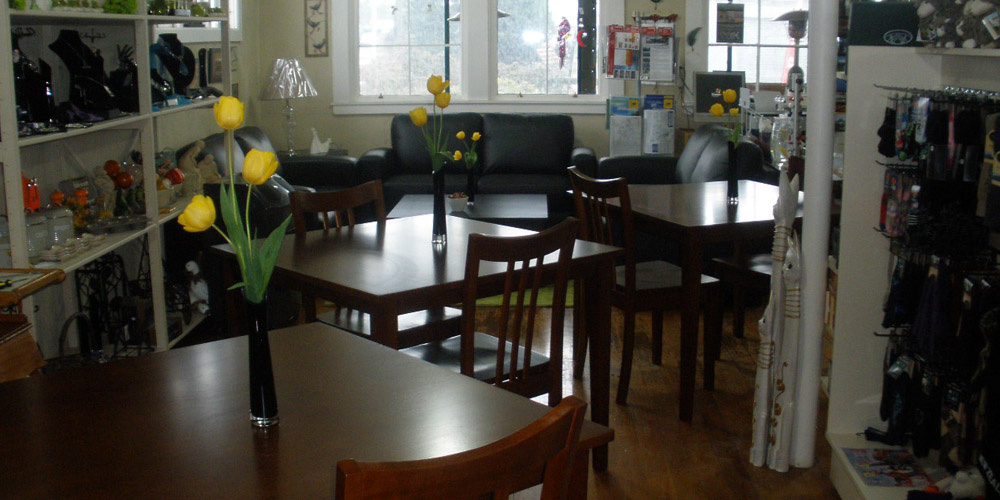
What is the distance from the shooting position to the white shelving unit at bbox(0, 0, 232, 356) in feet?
9.02

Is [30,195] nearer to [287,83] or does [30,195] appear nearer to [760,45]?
[287,83]

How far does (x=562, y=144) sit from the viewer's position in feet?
22.4

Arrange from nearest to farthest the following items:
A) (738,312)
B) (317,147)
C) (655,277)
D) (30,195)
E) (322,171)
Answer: (30,195) → (655,277) → (738,312) → (322,171) → (317,147)

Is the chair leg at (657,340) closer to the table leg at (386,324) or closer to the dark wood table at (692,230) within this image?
the dark wood table at (692,230)

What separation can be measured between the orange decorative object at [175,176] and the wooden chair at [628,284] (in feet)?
5.88

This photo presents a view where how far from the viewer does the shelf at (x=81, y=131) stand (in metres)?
2.88

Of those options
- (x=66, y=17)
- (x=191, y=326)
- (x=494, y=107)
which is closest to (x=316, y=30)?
(x=494, y=107)

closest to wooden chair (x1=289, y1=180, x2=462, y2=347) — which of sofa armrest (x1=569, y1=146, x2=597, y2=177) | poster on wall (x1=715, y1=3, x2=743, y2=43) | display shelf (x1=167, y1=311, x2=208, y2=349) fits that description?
display shelf (x1=167, y1=311, x2=208, y2=349)

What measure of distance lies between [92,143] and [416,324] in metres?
1.86

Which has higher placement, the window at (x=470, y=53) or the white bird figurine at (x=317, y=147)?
the window at (x=470, y=53)

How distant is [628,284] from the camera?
145 inches

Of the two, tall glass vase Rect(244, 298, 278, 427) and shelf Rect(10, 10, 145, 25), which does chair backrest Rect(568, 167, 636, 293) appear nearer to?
shelf Rect(10, 10, 145, 25)

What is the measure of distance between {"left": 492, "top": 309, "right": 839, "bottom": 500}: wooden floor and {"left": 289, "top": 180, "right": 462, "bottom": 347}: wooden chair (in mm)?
691

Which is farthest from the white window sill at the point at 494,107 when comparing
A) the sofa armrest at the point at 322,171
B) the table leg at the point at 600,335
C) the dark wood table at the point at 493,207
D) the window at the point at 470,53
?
the table leg at the point at 600,335
